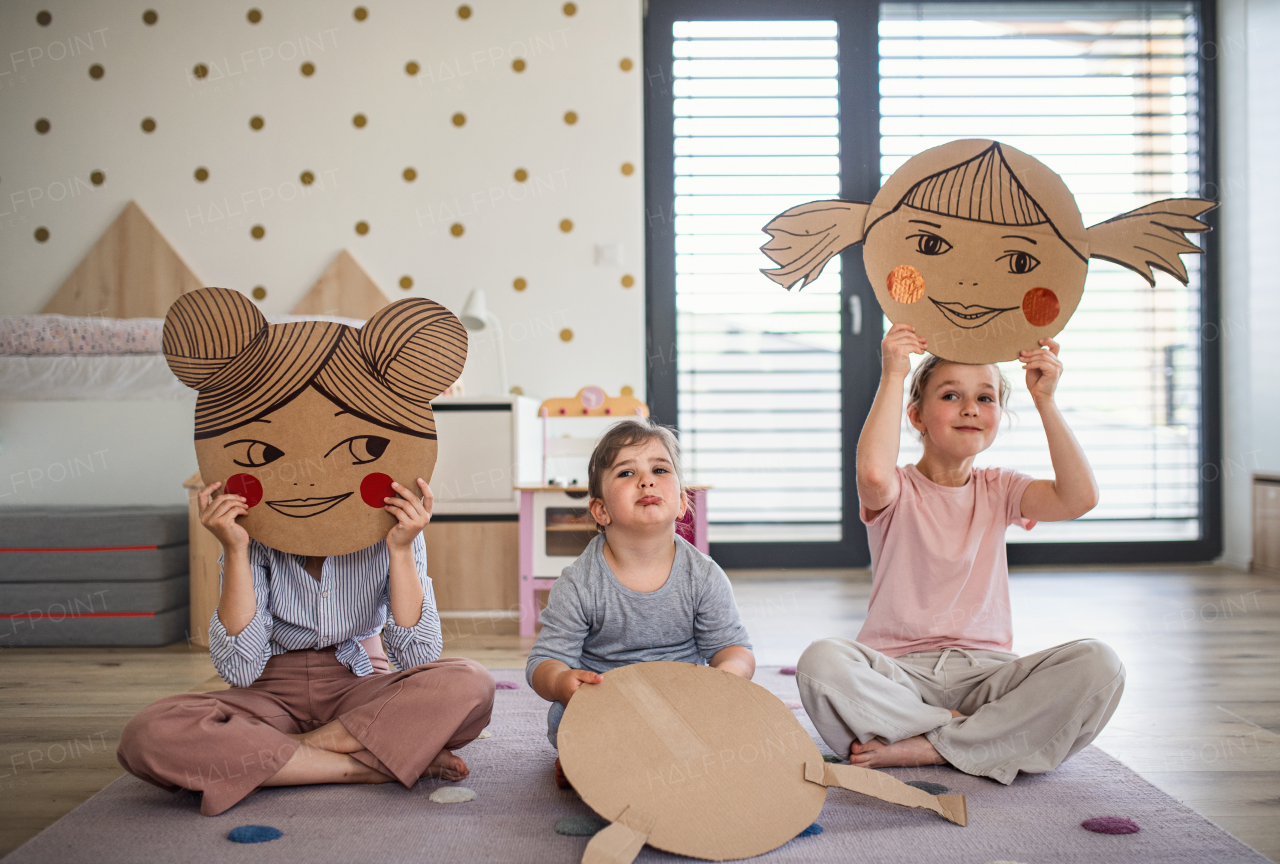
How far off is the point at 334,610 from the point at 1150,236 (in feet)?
4.03

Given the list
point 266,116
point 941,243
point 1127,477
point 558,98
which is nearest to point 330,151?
point 266,116

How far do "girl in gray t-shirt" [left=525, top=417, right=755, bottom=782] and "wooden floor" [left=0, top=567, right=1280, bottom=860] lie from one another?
616mm

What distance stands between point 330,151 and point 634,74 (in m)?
1.04

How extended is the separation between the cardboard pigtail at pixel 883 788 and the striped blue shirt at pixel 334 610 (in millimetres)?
512

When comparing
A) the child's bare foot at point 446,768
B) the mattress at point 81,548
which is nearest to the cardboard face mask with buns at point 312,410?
the child's bare foot at point 446,768

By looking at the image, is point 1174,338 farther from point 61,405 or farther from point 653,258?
point 61,405

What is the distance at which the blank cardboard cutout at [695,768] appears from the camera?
2.99 ft

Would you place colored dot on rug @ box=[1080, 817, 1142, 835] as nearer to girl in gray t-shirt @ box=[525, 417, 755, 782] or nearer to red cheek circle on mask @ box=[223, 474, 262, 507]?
girl in gray t-shirt @ box=[525, 417, 755, 782]

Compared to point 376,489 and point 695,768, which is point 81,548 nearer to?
point 376,489

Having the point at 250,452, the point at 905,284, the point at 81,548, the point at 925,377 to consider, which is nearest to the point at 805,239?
the point at 905,284

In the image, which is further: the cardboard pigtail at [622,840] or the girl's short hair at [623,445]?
the girl's short hair at [623,445]

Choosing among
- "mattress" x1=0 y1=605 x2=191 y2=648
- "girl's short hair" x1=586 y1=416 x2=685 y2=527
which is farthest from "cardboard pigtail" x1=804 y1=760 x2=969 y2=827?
"mattress" x1=0 y1=605 x2=191 y2=648

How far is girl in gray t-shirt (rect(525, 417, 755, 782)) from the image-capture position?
112 centimetres

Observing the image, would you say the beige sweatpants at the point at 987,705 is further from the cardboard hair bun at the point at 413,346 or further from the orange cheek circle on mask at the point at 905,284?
the cardboard hair bun at the point at 413,346
